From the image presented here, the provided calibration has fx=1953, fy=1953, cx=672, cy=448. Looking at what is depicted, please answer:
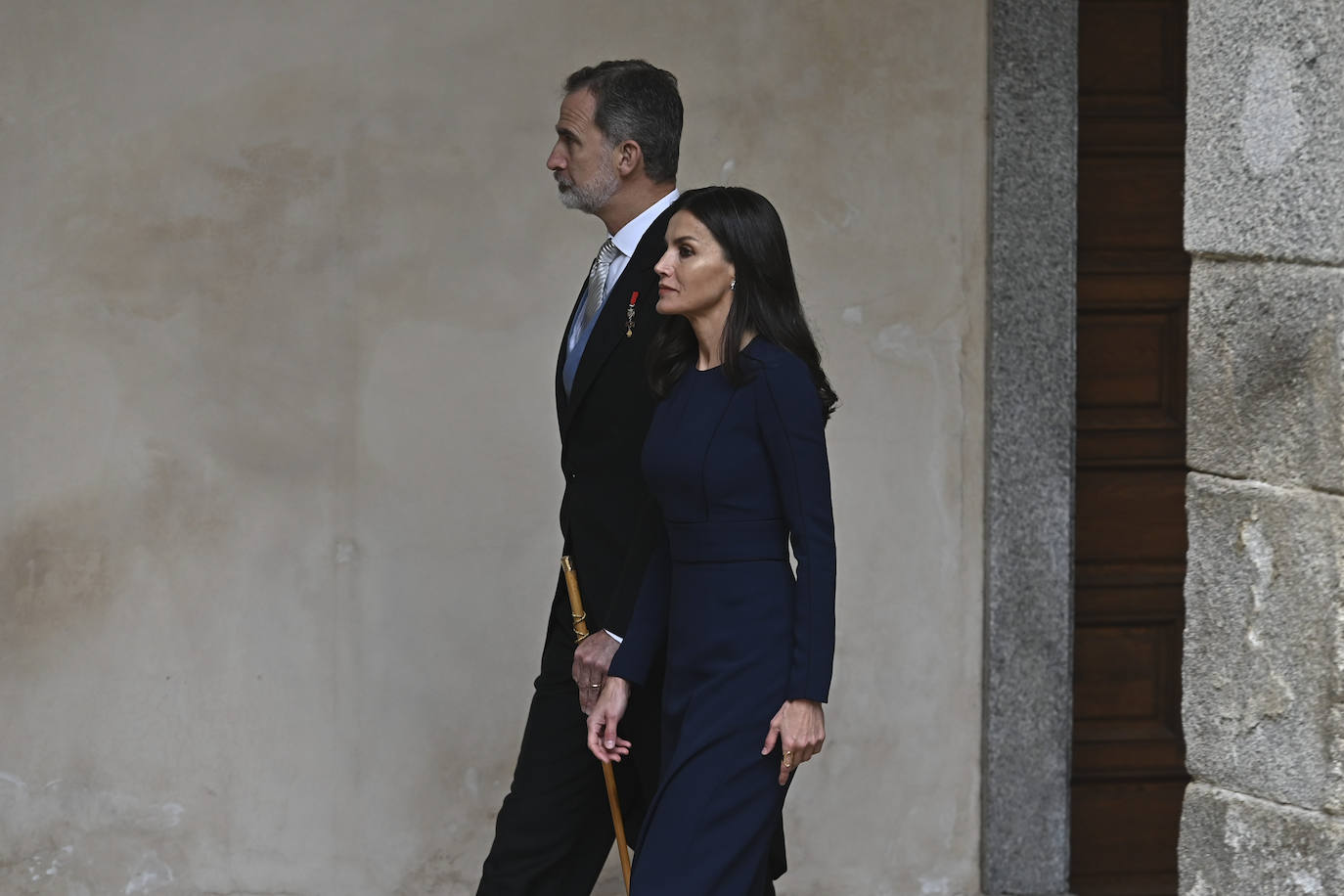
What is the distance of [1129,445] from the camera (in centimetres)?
526

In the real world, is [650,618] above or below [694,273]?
below

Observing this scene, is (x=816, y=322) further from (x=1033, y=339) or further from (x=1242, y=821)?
(x=1242, y=821)

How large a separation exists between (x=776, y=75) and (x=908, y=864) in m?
2.09

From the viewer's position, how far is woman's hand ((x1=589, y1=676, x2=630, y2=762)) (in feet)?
11.7

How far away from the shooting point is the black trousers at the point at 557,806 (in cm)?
386

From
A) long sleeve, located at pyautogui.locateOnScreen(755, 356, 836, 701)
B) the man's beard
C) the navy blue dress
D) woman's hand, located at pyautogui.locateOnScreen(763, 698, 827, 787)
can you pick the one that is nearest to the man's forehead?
the man's beard

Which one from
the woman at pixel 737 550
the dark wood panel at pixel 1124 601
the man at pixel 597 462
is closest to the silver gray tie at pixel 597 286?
the man at pixel 597 462

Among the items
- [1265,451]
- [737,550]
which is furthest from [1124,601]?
[1265,451]

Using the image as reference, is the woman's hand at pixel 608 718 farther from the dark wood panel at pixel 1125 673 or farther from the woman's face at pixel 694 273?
the dark wood panel at pixel 1125 673

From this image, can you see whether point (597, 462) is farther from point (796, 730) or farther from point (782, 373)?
point (796, 730)

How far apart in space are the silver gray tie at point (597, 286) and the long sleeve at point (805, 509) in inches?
25.8

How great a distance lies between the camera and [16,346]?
4820mm

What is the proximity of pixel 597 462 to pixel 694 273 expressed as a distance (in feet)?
1.96

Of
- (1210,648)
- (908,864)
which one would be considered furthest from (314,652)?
(1210,648)
